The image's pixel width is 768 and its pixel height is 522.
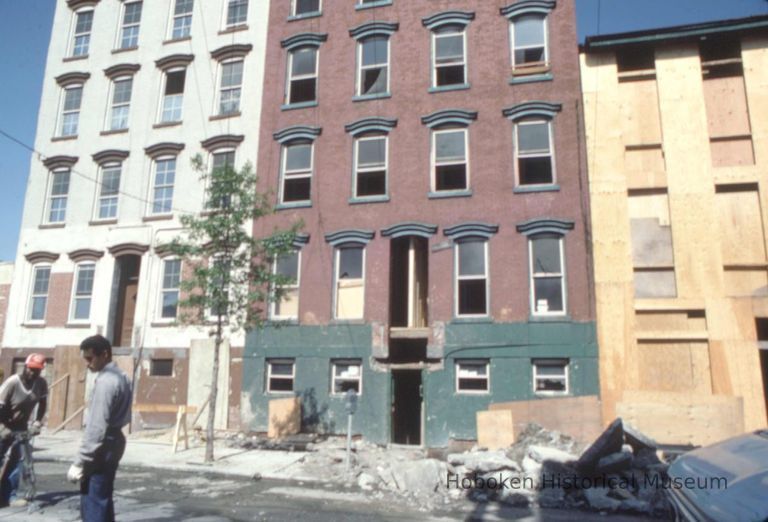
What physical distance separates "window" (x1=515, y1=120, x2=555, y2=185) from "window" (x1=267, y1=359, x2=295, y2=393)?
9126 mm

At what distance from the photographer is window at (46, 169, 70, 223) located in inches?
787

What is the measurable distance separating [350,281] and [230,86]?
9.08 m

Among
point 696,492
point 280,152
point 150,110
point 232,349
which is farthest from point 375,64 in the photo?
point 696,492

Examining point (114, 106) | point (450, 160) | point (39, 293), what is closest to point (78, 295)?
point (39, 293)

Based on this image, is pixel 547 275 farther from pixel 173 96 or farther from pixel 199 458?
pixel 173 96

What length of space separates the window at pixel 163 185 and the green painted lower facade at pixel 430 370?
6346mm

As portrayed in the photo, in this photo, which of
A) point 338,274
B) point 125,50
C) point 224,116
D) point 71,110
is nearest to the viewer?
point 338,274

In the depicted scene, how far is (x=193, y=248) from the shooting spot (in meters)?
12.1

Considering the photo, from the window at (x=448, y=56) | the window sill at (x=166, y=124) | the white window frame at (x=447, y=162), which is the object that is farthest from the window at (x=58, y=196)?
the window at (x=448, y=56)

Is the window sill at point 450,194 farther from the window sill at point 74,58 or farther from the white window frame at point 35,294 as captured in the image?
the window sill at point 74,58

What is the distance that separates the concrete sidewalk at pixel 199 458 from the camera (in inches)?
437

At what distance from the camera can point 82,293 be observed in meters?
18.8

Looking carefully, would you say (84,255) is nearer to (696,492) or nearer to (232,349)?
(232,349)

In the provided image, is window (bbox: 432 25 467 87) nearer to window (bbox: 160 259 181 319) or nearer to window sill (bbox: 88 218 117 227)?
window (bbox: 160 259 181 319)
